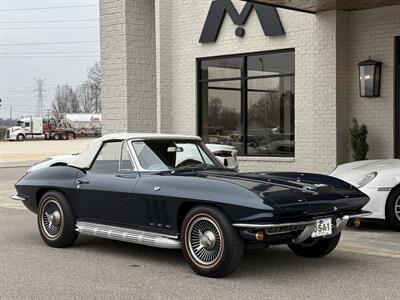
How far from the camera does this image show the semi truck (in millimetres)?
66812

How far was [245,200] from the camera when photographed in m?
5.77

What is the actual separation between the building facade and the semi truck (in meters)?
53.2

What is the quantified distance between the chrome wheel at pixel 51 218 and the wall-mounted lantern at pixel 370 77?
7428 mm

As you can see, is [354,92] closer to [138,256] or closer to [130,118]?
[130,118]

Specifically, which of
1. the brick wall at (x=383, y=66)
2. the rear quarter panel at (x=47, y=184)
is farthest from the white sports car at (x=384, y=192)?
the brick wall at (x=383, y=66)

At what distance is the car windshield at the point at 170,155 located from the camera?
23.4 feet

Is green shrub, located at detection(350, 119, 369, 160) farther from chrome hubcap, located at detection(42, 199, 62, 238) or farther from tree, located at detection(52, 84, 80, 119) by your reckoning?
tree, located at detection(52, 84, 80, 119)

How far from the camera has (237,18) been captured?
14.7m

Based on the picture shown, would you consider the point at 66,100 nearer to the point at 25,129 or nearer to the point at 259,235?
the point at 25,129

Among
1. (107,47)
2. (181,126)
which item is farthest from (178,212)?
(181,126)

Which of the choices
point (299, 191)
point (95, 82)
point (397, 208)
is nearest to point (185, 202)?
point (299, 191)

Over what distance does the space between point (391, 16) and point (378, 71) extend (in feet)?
3.71

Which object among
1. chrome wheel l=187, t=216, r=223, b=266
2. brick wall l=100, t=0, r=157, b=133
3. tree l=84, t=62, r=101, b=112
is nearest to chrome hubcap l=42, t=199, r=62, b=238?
chrome wheel l=187, t=216, r=223, b=266

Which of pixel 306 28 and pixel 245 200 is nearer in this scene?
pixel 245 200
